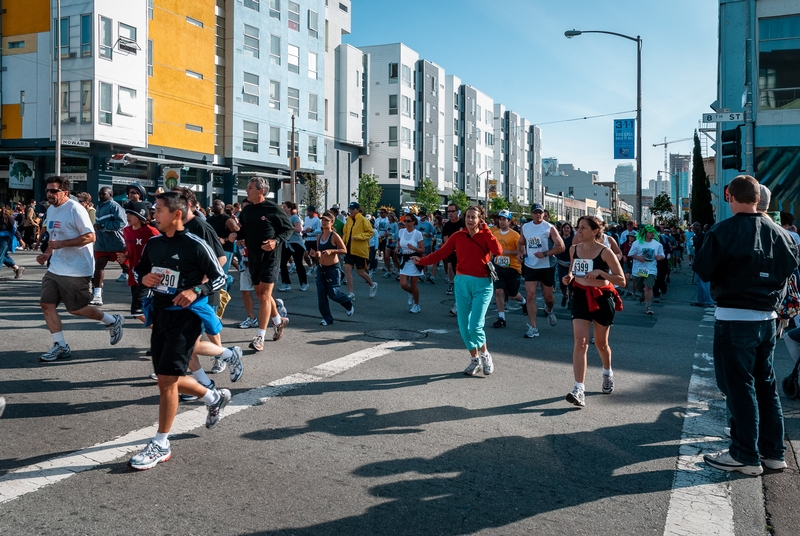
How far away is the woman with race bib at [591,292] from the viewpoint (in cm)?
635

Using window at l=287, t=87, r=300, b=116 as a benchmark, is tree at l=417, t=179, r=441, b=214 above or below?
below

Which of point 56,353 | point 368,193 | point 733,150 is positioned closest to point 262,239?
point 56,353

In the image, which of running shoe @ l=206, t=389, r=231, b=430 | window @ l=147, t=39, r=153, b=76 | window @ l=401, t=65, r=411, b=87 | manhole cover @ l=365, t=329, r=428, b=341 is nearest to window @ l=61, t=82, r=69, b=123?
window @ l=147, t=39, r=153, b=76

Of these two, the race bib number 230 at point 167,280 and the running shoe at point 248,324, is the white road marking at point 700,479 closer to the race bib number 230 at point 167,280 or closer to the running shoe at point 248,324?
the race bib number 230 at point 167,280

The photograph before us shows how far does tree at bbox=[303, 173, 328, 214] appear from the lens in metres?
45.5

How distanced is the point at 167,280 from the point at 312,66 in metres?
44.4

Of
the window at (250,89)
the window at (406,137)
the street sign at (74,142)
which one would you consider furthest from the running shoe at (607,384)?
the window at (406,137)

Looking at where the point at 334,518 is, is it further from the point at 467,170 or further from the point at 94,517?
the point at 467,170

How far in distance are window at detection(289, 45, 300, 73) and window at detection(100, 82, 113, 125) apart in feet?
49.1

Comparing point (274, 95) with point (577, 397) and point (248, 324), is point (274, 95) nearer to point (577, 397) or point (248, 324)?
point (248, 324)

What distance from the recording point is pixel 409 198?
63156 millimetres

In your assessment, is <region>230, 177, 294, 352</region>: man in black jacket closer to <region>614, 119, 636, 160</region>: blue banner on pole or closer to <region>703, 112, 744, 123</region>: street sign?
<region>703, 112, 744, 123</region>: street sign

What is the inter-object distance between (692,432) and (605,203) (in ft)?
507

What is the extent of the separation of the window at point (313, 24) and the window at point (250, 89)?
680 cm
